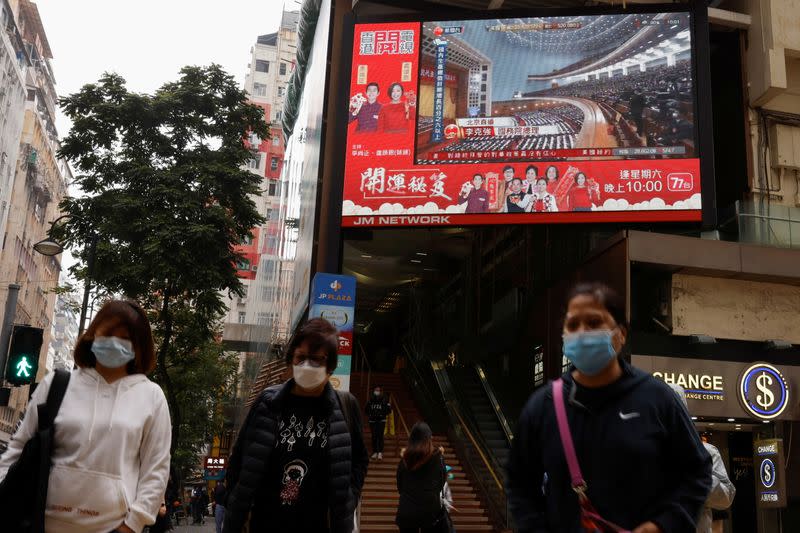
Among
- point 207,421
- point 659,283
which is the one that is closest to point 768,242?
point 659,283

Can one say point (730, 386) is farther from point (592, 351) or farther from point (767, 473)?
point (592, 351)

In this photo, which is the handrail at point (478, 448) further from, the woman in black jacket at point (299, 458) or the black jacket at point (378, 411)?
the woman in black jacket at point (299, 458)

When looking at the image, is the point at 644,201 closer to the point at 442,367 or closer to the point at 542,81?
the point at 542,81

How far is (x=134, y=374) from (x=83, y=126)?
1762cm

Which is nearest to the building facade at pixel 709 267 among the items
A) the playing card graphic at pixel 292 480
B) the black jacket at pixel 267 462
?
the black jacket at pixel 267 462

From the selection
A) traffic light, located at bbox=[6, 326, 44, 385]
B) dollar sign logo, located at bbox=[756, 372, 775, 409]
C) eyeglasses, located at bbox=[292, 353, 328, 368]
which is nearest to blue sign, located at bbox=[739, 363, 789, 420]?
dollar sign logo, located at bbox=[756, 372, 775, 409]

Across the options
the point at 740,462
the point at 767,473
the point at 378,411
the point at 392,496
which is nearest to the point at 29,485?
the point at 392,496

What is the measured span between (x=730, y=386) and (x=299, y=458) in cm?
1360

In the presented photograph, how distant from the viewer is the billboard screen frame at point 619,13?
16.3 metres

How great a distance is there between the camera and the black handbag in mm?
3188

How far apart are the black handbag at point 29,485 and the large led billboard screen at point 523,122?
13.7m

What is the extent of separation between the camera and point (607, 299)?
119 inches

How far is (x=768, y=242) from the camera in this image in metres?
16.5

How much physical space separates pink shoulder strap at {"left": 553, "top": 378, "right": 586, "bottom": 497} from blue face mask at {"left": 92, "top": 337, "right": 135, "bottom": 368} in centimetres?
180
